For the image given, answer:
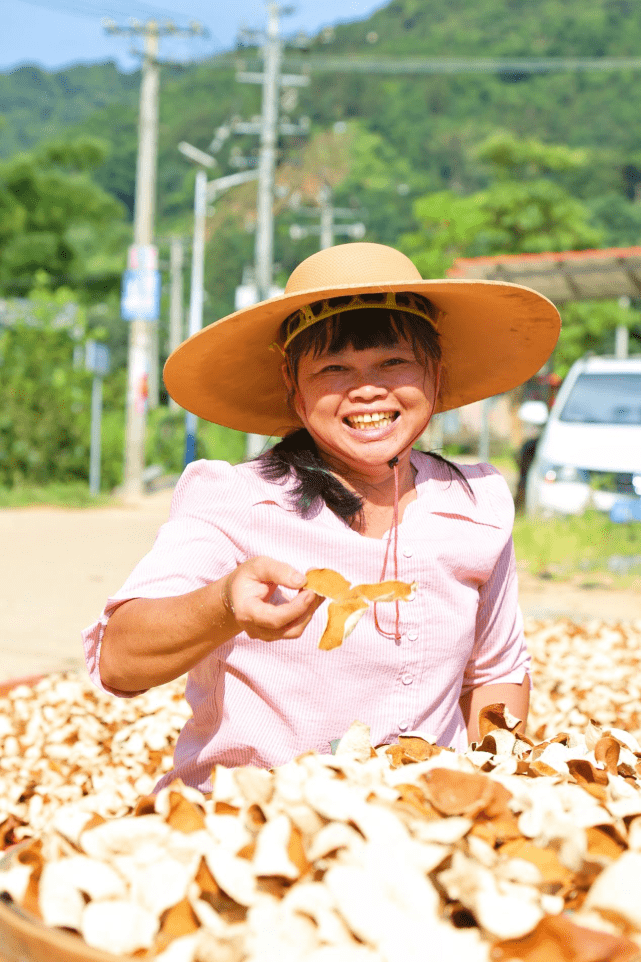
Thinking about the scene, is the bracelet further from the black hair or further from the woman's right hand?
the black hair

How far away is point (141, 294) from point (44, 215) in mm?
24485

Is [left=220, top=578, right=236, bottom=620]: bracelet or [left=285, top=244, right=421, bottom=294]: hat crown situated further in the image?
[left=285, top=244, right=421, bottom=294]: hat crown

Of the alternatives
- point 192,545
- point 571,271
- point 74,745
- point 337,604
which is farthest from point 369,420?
point 571,271

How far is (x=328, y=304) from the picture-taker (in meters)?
1.80

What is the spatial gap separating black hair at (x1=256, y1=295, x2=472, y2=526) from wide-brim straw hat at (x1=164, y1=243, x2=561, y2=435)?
0.06 m

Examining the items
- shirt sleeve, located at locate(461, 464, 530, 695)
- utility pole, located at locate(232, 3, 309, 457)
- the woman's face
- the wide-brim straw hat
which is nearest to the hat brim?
the wide-brim straw hat

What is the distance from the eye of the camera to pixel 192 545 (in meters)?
1.69

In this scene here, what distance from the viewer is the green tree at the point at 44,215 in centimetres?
3778

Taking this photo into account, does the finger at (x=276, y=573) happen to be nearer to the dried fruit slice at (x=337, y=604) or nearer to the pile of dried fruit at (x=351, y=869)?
the dried fruit slice at (x=337, y=604)

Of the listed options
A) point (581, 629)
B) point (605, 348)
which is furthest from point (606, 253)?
point (605, 348)

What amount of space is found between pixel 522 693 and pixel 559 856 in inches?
41.5

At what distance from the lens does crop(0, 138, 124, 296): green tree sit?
124 feet

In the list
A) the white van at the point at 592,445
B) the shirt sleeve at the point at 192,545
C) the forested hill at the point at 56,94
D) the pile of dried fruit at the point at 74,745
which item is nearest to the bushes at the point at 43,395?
the white van at the point at 592,445

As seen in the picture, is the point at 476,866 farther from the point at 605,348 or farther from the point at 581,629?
the point at 605,348
